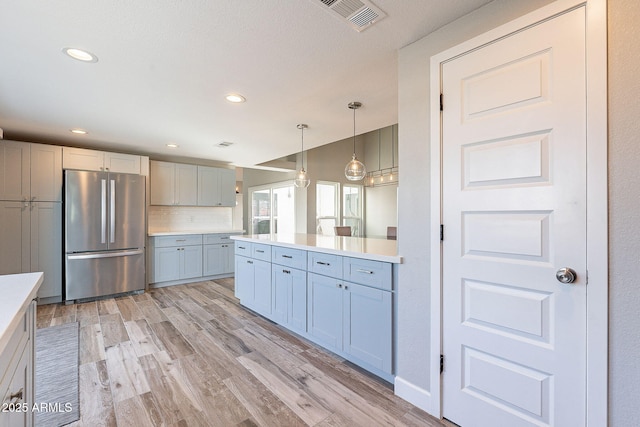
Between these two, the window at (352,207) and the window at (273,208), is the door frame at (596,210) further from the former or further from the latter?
the window at (352,207)

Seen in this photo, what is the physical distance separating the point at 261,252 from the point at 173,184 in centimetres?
276

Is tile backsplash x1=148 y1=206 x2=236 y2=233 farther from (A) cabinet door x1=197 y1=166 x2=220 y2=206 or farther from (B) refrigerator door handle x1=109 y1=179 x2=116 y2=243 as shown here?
(B) refrigerator door handle x1=109 y1=179 x2=116 y2=243

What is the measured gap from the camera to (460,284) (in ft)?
5.22

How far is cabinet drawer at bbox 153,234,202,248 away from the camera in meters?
4.70

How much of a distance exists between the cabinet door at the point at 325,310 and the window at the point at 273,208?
14.8 feet

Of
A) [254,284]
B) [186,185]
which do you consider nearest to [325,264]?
[254,284]

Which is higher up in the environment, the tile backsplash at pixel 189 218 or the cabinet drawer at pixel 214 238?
the tile backsplash at pixel 189 218

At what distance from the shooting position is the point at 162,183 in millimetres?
4898

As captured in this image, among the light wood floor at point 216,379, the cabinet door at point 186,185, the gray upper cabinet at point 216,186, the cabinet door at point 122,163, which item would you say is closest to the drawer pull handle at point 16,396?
the light wood floor at point 216,379

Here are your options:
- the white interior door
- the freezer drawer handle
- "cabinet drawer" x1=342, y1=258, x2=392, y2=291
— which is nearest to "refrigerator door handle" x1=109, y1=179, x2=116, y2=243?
the freezer drawer handle

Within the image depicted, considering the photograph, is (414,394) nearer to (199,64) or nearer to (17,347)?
(17,347)

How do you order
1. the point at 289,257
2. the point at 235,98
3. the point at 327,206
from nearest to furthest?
the point at 235,98
the point at 289,257
the point at 327,206

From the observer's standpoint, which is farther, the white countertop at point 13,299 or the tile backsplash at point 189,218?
the tile backsplash at point 189,218

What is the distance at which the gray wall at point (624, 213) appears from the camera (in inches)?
43.9
